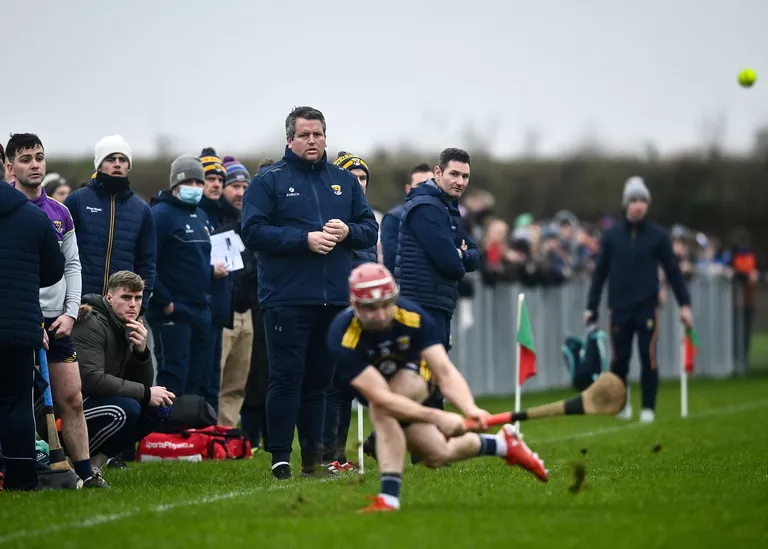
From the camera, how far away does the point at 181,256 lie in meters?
13.9

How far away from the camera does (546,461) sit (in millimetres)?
12758

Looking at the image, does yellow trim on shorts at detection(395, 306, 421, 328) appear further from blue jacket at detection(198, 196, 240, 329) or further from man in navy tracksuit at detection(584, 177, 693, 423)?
man in navy tracksuit at detection(584, 177, 693, 423)

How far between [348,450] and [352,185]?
3998 millimetres

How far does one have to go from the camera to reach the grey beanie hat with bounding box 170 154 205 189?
14.0 metres

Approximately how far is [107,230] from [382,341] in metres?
4.01

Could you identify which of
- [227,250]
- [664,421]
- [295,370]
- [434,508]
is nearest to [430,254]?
[295,370]

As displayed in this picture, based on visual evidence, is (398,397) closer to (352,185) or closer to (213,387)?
(352,185)

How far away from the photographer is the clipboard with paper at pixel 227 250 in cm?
1452

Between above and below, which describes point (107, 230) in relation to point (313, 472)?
above

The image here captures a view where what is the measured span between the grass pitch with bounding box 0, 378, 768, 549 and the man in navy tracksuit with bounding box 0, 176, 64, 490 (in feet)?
1.45

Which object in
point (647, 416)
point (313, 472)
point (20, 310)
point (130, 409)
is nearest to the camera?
point (20, 310)

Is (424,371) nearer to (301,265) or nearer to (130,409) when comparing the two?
(301,265)

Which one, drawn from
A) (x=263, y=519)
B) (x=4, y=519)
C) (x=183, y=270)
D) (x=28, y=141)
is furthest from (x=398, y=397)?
(x=183, y=270)

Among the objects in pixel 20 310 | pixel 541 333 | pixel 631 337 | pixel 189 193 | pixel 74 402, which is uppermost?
pixel 189 193
